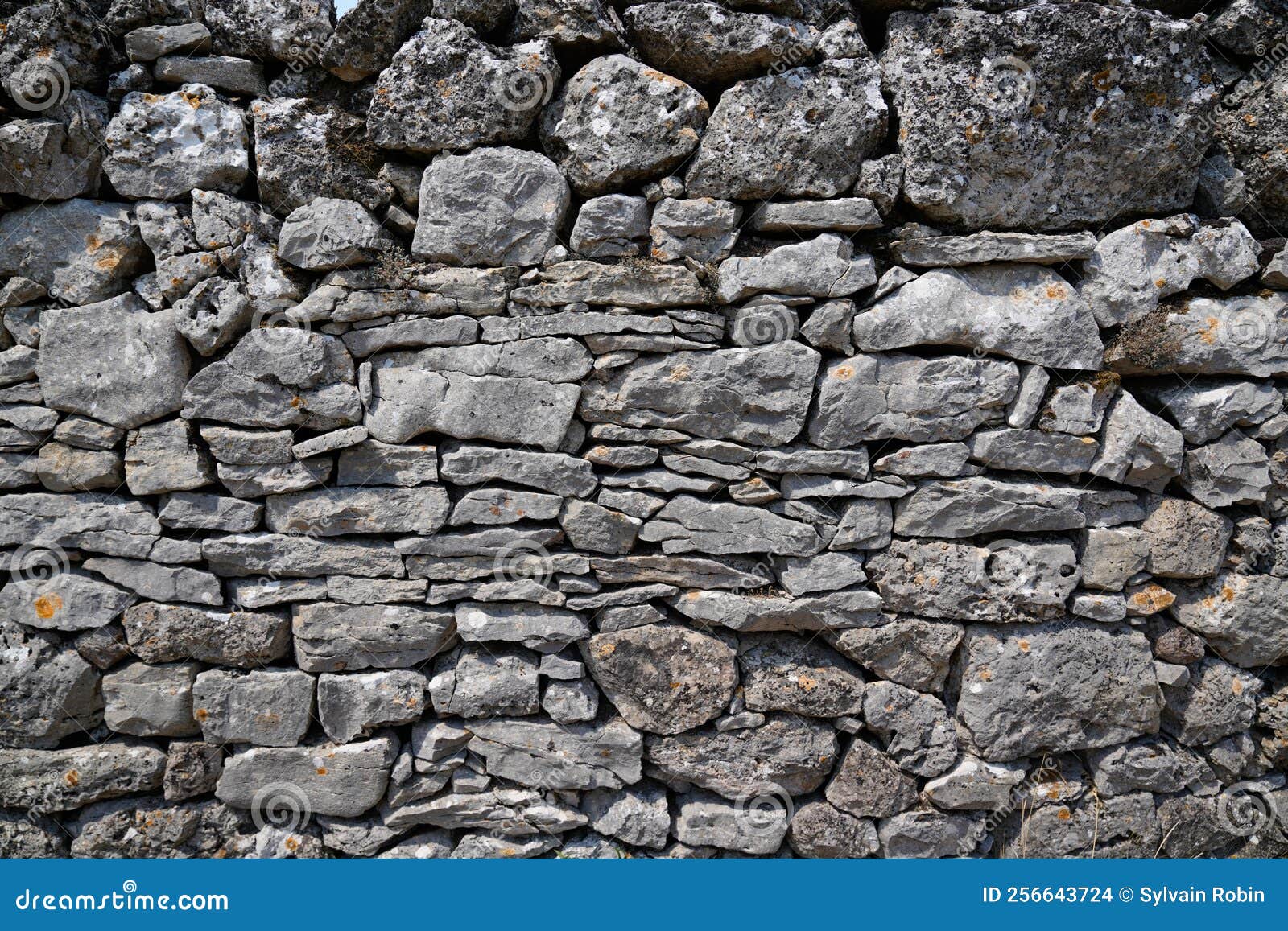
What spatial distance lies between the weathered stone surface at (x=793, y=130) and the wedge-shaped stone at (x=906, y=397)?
2.83 feet

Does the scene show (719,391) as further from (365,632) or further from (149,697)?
(149,697)

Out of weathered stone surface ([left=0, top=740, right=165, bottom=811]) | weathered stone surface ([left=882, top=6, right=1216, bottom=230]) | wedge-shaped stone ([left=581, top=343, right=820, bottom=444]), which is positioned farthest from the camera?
weathered stone surface ([left=0, top=740, right=165, bottom=811])

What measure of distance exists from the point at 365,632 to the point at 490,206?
2.08 meters

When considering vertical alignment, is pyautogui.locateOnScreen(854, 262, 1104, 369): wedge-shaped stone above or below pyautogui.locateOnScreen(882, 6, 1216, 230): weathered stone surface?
below

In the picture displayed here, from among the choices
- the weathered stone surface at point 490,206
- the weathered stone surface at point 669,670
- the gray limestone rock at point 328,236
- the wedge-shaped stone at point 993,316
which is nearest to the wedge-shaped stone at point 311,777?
the weathered stone surface at point 669,670

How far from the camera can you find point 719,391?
138 inches

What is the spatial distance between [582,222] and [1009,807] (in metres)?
3.50

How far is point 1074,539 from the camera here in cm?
374

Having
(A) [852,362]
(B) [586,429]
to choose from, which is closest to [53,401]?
(B) [586,429]

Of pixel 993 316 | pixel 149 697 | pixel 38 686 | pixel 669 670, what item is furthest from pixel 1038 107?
pixel 38 686

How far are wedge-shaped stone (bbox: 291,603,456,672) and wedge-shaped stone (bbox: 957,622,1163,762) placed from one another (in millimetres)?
2577

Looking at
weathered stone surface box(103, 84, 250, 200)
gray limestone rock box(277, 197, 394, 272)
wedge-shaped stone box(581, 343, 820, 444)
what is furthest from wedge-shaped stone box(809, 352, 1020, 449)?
weathered stone surface box(103, 84, 250, 200)

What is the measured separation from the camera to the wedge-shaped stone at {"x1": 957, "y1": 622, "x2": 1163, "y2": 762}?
3.67m

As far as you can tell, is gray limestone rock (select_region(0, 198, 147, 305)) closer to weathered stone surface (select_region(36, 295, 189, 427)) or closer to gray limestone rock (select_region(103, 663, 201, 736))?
weathered stone surface (select_region(36, 295, 189, 427))
